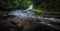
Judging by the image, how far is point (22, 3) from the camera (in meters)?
33.0

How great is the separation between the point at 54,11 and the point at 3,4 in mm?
12721

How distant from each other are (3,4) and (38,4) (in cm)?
833

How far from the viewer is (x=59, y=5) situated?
65.7ft

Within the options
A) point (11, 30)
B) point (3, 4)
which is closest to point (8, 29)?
point (11, 30)

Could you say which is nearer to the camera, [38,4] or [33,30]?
[33,30]

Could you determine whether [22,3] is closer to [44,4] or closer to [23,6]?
[23,6]

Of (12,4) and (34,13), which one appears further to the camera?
(12,4)

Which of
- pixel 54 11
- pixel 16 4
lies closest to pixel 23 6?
pixel 16 4

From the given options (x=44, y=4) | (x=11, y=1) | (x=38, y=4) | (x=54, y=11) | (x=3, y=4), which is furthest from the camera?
(x=11, y=1)

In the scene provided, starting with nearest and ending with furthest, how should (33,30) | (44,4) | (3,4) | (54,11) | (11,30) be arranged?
1. (11,30)
2. (33,30)
3. (54,11)
4. (44,4)
5. (3,4)

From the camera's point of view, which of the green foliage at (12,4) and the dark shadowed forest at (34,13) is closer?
the dark shadowed forest at (34,13)

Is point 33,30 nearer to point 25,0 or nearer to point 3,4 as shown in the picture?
point 3,4

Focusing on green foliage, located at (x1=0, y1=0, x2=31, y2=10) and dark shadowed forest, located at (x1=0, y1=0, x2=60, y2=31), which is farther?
green foliage, located at (x1=0, y1=0, x2=31, y2=10)

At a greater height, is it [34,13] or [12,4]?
[12,4]
